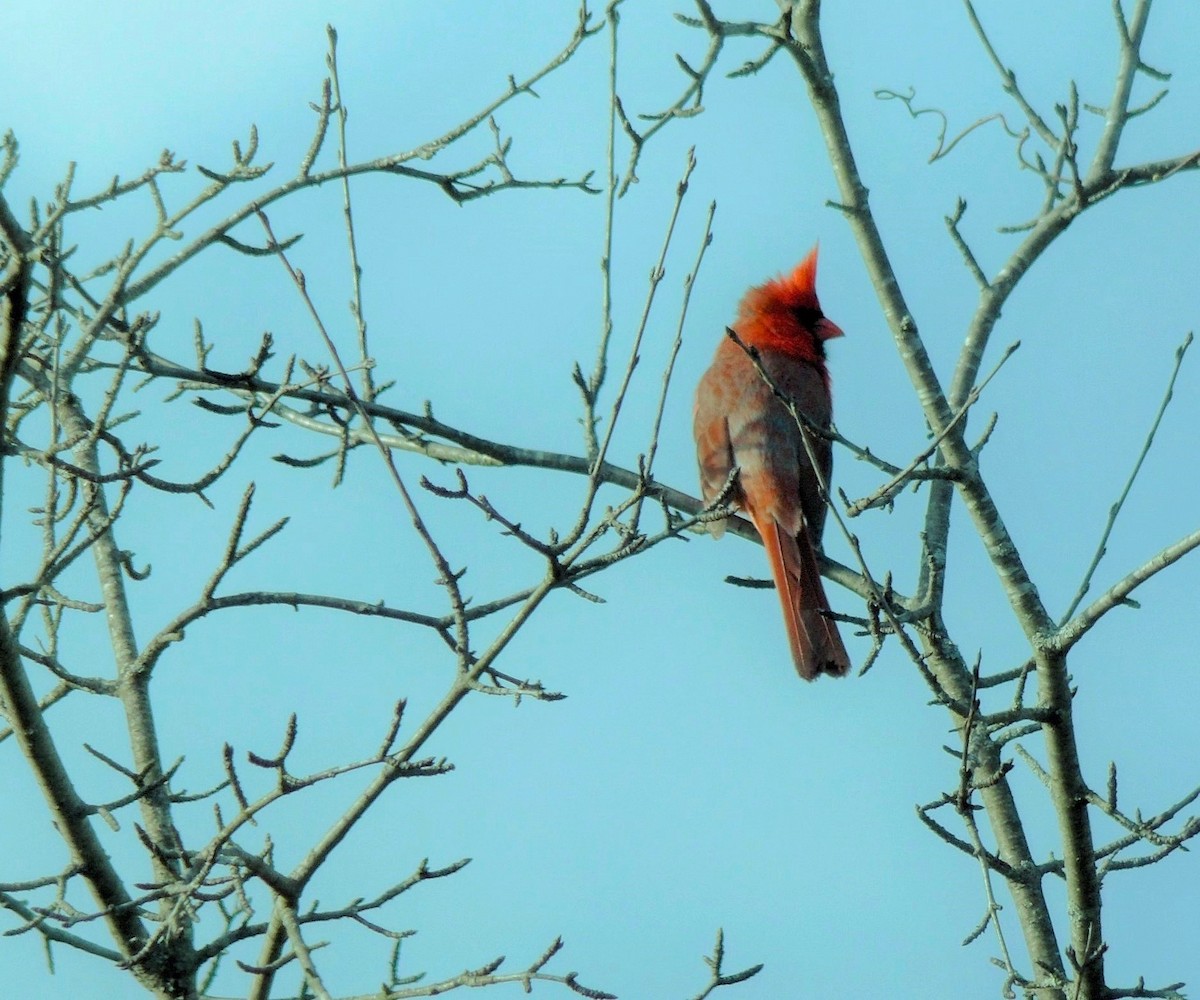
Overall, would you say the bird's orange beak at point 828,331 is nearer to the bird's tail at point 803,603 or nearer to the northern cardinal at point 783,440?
the northern cardinal at point 783,440

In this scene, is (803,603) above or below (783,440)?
below

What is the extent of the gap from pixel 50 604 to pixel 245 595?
0.56 metres

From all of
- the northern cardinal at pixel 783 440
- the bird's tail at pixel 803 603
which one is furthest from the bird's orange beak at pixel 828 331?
the bird's tail at pixel 803 603

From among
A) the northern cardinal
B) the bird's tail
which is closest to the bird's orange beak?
the northern cardinal

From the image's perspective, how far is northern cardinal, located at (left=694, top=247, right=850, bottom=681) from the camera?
17.7 ft

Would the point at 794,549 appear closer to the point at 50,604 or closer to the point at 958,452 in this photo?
the point at 958,452

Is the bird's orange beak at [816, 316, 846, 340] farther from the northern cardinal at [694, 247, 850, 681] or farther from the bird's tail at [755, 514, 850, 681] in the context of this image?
the bird's tail at [755, 514, 850, 681]

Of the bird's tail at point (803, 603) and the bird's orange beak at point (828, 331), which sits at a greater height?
the bird's orange beak at point (828, 331)

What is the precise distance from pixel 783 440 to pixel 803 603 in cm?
83

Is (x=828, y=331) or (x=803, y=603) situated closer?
(x=803, y=603)

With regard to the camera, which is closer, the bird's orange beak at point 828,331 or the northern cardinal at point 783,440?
the northern cardinal at point 783,440

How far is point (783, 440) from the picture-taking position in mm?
5992

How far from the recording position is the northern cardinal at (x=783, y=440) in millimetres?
5395

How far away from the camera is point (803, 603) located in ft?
17.8
